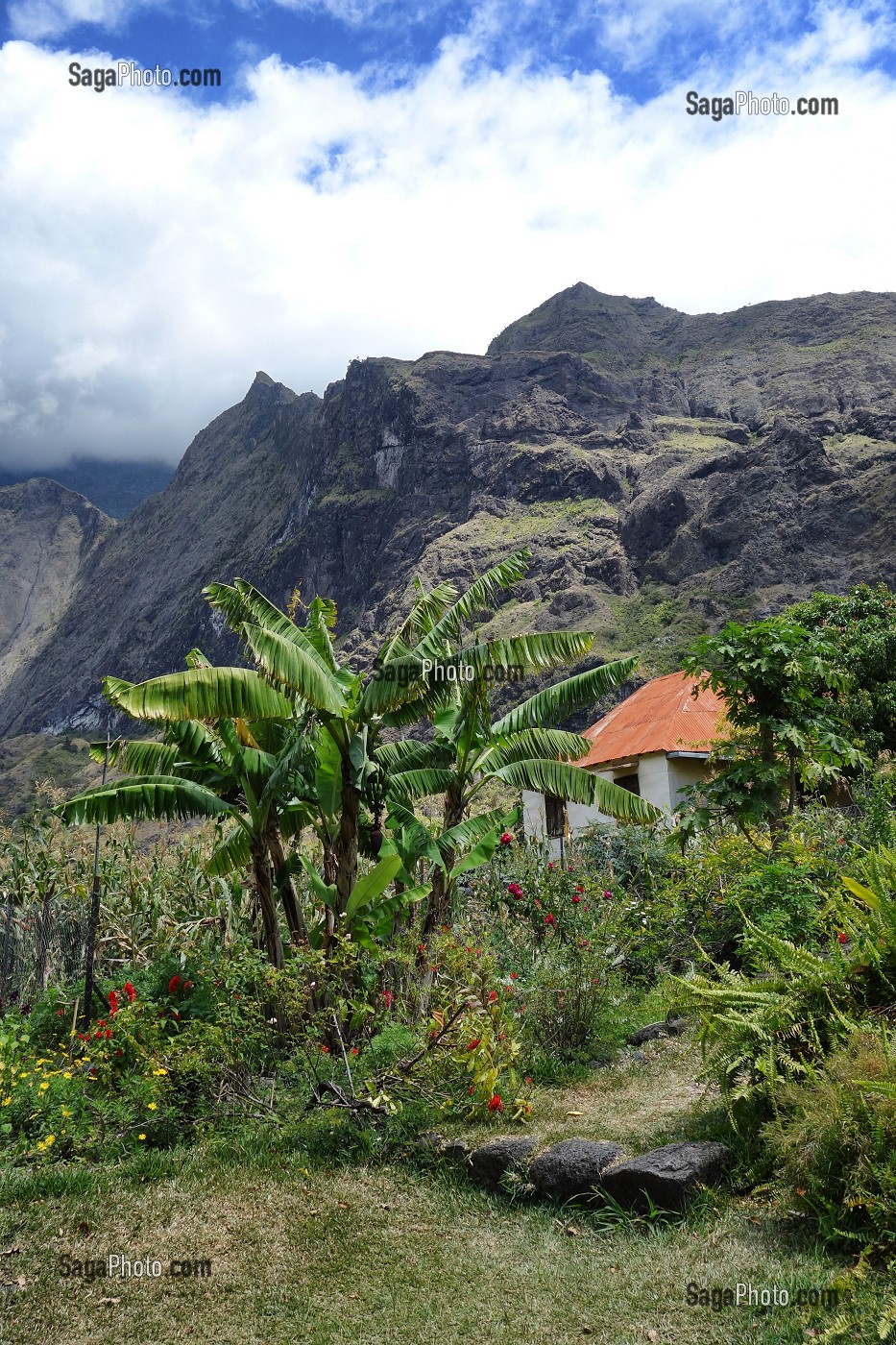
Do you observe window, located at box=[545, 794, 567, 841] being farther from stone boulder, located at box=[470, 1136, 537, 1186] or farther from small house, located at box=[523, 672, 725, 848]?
stone boulder, located at box=[470, 1136, 537, 1186]

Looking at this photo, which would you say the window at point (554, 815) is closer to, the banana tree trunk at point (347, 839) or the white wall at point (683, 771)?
the white wall at point (683, 771)

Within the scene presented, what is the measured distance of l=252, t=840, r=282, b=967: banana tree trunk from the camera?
9.27 meters

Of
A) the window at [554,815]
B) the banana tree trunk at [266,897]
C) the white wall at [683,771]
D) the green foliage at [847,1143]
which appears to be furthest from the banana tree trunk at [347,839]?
the window at [554,815]

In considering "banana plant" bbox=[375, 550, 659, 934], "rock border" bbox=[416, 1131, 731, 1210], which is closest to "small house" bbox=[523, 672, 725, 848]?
"banana plant" bbox=[375, 550, 659, 934]

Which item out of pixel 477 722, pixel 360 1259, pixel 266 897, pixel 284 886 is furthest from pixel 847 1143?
pixel 477 722

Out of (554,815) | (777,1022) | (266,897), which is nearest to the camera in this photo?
(777,1022)

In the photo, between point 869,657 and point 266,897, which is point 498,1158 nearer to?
point 266,897

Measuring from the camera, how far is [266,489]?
526ft

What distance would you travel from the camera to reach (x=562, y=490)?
99875mm

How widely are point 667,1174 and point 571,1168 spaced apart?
0.69 metres

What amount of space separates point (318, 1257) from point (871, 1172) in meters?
2.98

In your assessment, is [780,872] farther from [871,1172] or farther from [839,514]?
[839,514]

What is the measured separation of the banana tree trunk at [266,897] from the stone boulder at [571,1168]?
397 cm

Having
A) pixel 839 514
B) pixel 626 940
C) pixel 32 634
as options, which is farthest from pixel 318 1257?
pixel 32 634
